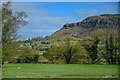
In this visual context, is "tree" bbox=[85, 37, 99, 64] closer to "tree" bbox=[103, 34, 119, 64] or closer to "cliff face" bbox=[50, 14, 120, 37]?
"tree" bbox=[103, 34, 119, 64]

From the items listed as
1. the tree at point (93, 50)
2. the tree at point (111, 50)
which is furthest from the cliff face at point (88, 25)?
the tree at point (93, 50)

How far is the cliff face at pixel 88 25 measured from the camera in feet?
21.6

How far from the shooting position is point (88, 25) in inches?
263

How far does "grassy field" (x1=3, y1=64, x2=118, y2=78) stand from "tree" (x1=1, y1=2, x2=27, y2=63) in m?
0.30

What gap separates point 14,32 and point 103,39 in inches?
75.6

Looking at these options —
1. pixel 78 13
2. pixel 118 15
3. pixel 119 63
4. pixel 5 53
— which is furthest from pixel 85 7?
pixel 5 53

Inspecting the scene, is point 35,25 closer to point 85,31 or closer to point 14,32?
point 14,32

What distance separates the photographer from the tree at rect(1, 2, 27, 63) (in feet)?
21.9

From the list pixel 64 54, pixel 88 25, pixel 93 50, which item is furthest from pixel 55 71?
pixel 88 25

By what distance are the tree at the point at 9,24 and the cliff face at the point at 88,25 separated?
0.76 m

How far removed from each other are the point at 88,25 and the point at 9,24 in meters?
1.40

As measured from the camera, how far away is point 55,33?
6.52 m

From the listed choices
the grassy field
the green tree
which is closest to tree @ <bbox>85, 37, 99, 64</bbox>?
the green tree

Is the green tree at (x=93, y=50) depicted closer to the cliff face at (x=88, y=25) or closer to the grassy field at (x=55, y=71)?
the grassy field at (x=55, y=71)
